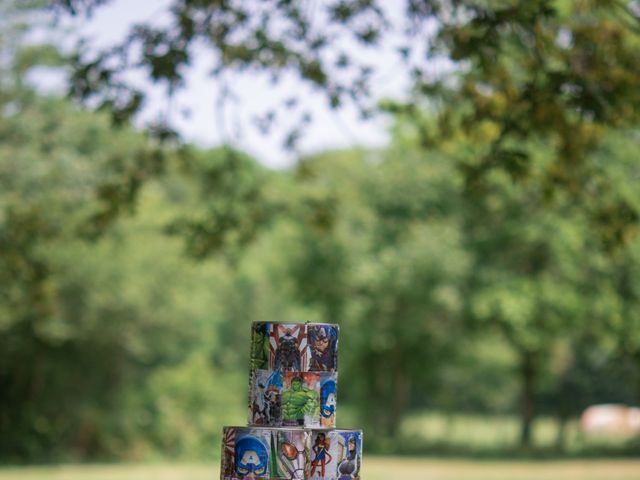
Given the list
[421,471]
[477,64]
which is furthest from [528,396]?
[477,64]

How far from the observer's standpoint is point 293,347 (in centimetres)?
479

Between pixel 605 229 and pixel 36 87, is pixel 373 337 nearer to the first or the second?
pixel 36 87

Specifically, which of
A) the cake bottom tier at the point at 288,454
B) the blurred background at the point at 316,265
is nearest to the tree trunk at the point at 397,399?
the blurred background at the point at 316,265

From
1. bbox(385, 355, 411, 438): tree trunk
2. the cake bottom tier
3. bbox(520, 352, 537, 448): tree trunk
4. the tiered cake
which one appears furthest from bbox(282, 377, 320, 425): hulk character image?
bbox(385, 355, 411, 438): tree trunk

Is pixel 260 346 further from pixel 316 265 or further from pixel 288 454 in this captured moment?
pixel 316 265

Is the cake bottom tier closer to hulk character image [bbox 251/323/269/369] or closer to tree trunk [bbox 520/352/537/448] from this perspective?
hulk character image [bbox 251/323/269/369]

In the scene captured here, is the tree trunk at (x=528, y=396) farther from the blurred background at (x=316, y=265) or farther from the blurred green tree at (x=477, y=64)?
the blurred green tree at (x=477, y=64)

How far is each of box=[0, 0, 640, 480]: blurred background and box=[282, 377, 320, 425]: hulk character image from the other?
4.38 meters

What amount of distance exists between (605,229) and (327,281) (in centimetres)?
1979

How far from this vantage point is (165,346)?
2602 cm

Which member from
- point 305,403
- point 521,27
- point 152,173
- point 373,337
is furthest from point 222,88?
point 373,337

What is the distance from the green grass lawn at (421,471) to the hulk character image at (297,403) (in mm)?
17108

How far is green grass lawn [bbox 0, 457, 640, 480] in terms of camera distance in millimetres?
21688

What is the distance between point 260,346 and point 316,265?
2430cm
